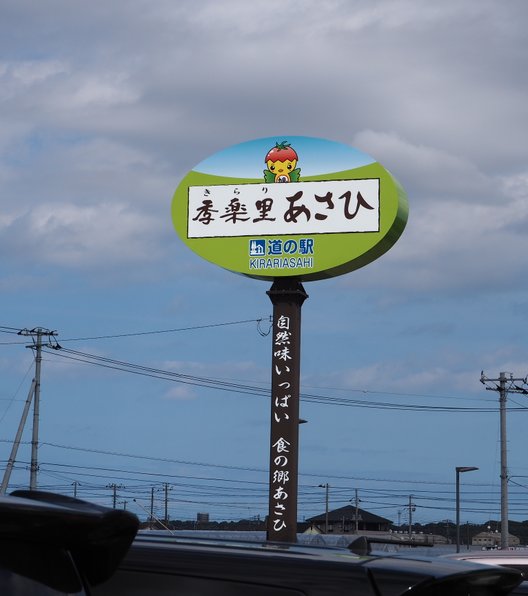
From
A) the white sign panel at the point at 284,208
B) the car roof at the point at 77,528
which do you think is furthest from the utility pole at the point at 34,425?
the car roof at the point at 77,528

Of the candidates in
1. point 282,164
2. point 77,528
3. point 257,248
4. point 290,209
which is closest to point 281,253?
point 257,248

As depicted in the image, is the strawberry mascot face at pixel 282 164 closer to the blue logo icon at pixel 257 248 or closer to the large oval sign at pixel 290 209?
the large oval sign at pixel 290 209

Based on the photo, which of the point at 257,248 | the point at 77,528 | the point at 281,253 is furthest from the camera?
the point at 257,248

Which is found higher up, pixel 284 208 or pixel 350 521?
pixel 284 208

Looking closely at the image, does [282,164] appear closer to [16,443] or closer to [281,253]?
[281,253]

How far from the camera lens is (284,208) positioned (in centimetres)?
2633

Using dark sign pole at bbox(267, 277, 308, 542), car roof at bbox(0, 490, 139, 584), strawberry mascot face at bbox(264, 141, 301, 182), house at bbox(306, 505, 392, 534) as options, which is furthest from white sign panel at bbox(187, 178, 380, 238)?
house at bbox(306, 505, 392, 534)

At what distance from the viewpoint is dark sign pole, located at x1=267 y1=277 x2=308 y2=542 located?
24281 millimetres

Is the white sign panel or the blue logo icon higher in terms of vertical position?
the white sign panel

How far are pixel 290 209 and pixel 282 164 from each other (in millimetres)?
1147

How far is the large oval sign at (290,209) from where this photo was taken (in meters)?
25.5

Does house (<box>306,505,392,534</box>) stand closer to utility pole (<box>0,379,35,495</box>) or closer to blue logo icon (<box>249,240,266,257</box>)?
utility pole (<box>0,379,35,495</box>)

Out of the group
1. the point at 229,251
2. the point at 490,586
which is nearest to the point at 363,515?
the point at 229,251

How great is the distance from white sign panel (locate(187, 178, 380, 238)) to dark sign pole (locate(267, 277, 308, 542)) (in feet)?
8.07
